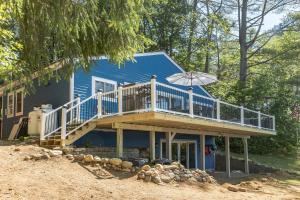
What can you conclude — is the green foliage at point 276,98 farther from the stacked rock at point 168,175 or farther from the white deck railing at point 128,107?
the stacked rock at point 168,175

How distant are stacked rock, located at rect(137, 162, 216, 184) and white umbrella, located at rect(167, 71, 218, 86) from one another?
467cm

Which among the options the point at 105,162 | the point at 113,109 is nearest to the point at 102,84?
the point at 113,109

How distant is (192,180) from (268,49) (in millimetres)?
23586

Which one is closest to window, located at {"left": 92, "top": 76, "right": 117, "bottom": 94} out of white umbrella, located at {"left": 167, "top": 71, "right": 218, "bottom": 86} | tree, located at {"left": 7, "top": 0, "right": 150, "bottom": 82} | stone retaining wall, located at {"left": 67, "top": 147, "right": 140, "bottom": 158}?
white umbrella, located at {"left": 167, "top": 71, "right": 218, "bottom": 86}

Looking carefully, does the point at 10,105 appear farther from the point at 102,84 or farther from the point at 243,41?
the point at 243,41

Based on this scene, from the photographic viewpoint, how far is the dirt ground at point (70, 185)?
348 inches

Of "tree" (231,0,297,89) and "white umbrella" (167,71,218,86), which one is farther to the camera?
"tree" (231,0,297,89)

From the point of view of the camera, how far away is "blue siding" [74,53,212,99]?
51.9 feet

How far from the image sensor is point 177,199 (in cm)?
958

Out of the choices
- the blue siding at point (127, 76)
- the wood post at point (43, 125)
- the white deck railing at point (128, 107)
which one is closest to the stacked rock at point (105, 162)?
the white deck railing at point (128, 107)

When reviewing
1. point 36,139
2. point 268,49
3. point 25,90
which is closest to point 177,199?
point 25,90

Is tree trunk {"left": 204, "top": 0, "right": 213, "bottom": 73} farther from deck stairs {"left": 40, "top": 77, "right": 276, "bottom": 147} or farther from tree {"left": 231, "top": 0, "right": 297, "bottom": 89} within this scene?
deck stairs {"left": 40, "top": 77, "right": 276, "bottom": 147}

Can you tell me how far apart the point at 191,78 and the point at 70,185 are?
8323mm

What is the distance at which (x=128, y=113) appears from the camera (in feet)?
42.5
